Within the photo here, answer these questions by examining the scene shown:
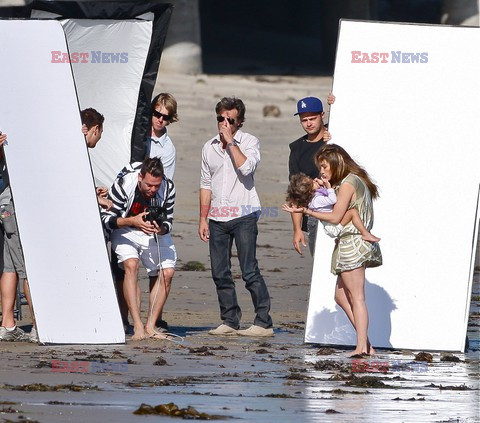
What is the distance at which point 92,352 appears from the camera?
805 centimetres

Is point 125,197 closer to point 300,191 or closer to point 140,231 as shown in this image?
point 140,231

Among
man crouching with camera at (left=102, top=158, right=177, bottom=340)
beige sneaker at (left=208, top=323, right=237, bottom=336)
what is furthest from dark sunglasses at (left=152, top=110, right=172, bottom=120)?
beige sneaker at (left=208, top=323, right=237, bottom=336)

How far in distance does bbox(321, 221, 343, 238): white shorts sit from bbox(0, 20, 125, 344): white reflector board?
1491 mm

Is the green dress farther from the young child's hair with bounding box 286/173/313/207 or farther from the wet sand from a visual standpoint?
the wet sand

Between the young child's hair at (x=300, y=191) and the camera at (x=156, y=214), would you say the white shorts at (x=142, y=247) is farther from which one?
the young child's hair at (x=300, y=191)

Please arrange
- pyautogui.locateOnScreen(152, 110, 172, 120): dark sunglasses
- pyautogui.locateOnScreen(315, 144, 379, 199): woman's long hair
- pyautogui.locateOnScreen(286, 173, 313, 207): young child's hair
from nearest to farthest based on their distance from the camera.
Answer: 1. pyautogui.locateOnScreen(286, 173, 313, 207): young child's hair
2. pyautogui.locateOnScreen(315, 144, 379, 199): woman's long hair
3. pyautogui.locateOnScreen(152, 110, 172, 120): dark sunglasses

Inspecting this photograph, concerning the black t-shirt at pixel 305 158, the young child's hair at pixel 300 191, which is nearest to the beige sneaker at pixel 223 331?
the black t-shirt at pixel 305 158

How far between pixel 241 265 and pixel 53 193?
63.7 inches

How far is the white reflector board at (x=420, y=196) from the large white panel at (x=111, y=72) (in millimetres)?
2052

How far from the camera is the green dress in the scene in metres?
8.27

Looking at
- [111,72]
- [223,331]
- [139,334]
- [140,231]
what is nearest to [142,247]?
[140,231]

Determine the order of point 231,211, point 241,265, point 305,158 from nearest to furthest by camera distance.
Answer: point 305,158 → point 231,211 → point 241,265

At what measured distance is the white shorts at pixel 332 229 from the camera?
8.32m

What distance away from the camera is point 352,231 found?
830cm
